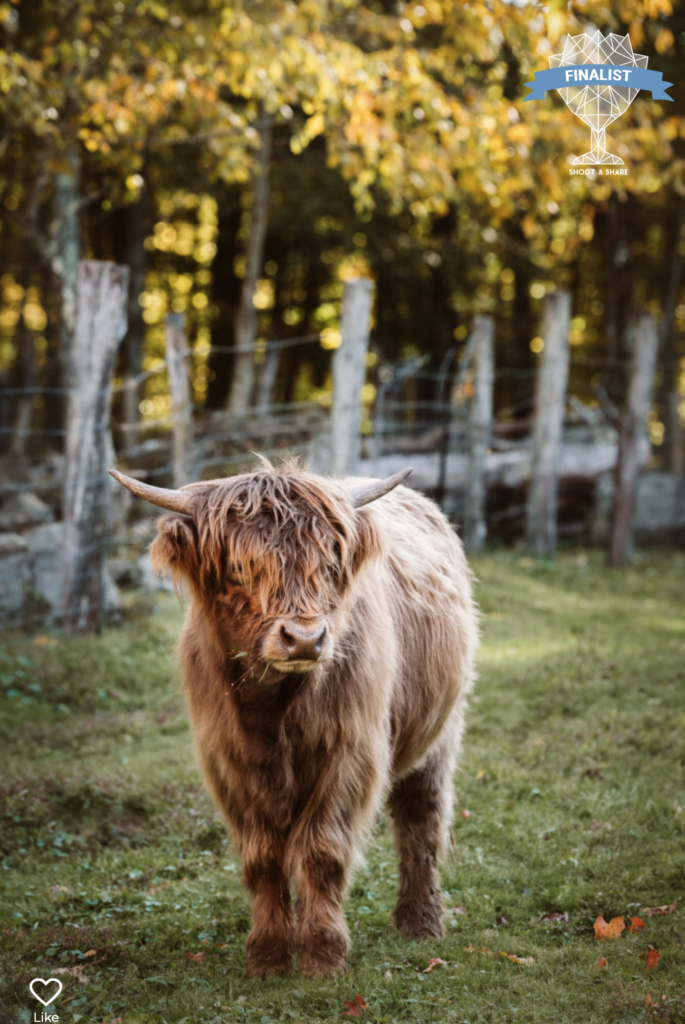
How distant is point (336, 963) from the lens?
341 cm

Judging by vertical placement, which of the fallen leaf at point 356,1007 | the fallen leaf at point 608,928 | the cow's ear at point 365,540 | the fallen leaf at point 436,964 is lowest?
the fallen leaf at point 436,964

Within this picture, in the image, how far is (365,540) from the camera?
346cm

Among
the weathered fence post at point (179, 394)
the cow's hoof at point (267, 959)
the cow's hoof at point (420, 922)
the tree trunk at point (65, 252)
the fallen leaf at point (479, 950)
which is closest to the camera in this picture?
the cow's hoof at point (267, 959)

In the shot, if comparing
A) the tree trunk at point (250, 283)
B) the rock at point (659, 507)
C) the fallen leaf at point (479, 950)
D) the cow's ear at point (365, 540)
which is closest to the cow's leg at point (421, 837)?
the fallen leaf at point (479, 950)

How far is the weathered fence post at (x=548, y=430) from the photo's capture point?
11398 millimetres

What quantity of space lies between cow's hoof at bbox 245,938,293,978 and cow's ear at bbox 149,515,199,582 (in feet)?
4.49

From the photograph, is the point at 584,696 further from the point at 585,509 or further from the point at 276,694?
the point at 585,509

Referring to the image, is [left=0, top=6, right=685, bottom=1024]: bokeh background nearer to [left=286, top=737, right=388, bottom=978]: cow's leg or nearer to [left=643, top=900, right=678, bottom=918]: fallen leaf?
[left=643, top=900, right=678, bottom=918]: fallen leaf

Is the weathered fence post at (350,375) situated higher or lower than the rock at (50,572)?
higher

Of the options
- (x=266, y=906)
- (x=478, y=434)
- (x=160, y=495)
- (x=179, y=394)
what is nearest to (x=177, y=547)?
(x=160, y=495)

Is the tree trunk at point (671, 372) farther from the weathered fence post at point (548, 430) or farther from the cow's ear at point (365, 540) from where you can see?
the cow's ear at point (365, 540)

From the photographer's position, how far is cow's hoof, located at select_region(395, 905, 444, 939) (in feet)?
13.0

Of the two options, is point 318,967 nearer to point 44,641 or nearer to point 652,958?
point 652,958

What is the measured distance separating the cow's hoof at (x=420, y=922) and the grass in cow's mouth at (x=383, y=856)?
61 mm
